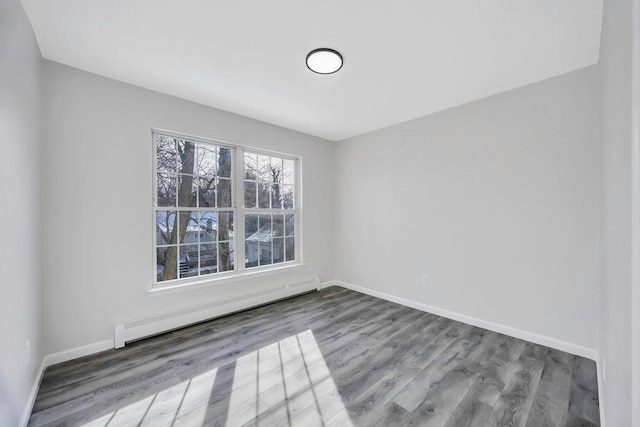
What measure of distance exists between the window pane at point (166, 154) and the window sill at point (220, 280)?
1.31 m

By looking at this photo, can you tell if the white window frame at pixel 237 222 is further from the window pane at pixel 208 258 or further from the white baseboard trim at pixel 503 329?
the white baseboard trim at pixel 503 329

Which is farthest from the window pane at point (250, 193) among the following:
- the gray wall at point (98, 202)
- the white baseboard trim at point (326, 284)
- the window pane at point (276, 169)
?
the white baseboard trim at point (326, 284)

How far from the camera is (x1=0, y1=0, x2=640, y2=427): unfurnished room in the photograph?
165 cm

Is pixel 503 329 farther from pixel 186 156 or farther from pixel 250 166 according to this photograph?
pixel 186 156

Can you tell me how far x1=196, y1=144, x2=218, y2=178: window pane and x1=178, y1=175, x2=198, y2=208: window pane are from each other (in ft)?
0.52

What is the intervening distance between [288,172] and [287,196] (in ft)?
1.28

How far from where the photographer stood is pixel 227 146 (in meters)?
3.40

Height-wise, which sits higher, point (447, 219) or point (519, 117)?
point (519, 117)

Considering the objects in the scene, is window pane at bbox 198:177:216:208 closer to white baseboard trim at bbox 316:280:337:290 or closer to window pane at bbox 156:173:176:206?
window pane at bbox 156:173:176:206

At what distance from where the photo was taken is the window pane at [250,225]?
3.61m

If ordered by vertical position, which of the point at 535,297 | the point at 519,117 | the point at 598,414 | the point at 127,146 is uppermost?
the point at 519,117

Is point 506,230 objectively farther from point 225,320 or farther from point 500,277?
point 225,320

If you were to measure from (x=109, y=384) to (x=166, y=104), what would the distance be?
267 cm

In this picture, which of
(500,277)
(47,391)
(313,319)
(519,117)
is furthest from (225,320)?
(519,117)
